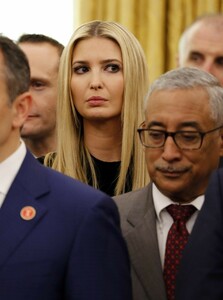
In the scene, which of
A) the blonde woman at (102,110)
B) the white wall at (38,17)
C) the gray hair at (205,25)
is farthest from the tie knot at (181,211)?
the white wall at (38,17)

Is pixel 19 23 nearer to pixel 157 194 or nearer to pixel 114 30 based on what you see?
pixel 114 30

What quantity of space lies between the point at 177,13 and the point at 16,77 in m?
2.74

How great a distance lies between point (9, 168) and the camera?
7.67 ft

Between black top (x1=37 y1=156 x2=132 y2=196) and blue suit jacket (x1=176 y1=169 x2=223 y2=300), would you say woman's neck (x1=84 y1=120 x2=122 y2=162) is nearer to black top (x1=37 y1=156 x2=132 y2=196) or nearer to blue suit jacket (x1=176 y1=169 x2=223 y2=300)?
black top (x1=37 y1=156 x2=132 y2=196)

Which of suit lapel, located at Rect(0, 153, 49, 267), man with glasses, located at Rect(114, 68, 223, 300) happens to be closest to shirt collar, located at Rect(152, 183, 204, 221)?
man with glasses, located at Rect(114, 68, 223, 300)

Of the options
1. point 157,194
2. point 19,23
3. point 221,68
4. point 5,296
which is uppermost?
point 19,23

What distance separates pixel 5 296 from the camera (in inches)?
87.5

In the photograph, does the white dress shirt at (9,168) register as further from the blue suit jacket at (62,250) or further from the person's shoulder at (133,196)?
the person's shoulder at (133,196)

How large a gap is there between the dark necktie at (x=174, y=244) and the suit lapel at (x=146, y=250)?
2cm

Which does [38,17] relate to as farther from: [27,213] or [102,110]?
[27,213]

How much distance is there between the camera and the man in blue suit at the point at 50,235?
224cm

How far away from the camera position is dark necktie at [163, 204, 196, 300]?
8.34ft

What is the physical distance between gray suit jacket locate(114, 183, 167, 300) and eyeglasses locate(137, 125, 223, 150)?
17 cm

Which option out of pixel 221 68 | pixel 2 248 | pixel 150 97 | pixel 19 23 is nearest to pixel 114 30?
pixel 221 68
